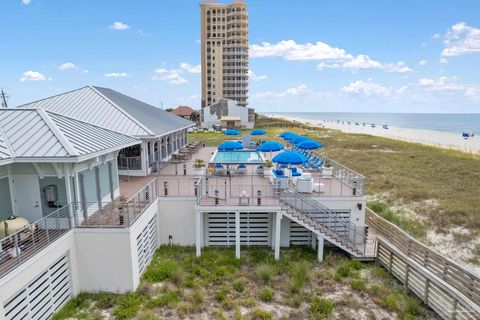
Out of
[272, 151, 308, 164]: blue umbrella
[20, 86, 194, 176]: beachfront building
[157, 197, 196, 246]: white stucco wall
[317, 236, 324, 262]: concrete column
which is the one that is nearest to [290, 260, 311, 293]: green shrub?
[317, 236, 324, 262]: concrete column

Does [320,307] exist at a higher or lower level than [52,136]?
lower

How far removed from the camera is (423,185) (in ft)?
82.1

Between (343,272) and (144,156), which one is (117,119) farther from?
(343,272)

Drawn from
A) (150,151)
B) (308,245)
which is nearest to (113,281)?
(308,245)

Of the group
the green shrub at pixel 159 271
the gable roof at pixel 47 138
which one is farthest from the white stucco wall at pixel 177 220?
the gable roof at pixel 47 138

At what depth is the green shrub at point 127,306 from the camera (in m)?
9.99

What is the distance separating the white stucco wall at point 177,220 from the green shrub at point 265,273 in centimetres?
392

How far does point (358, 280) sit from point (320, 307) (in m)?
2.50

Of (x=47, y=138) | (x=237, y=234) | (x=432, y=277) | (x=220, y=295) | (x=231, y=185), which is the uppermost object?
(x=47, y=138)

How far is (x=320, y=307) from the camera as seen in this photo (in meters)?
10.5

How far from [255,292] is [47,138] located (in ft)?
29.2

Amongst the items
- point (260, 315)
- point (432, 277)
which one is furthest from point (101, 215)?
point (432, 277)

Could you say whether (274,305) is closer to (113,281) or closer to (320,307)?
(320,307)

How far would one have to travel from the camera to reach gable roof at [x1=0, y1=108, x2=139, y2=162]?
33.9 feet
